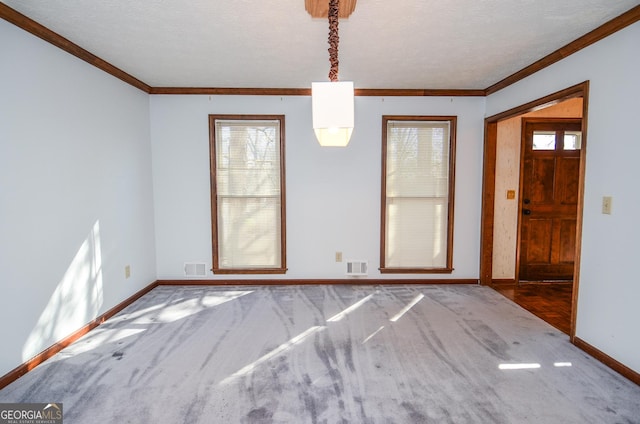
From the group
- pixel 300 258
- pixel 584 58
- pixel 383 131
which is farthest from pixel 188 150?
pixel 584 58

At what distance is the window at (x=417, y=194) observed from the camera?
4199mm

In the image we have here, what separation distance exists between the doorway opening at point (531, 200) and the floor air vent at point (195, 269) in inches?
144

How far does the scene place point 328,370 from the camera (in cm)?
233

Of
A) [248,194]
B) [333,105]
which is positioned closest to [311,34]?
[333,105]

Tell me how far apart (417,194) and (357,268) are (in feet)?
4.10

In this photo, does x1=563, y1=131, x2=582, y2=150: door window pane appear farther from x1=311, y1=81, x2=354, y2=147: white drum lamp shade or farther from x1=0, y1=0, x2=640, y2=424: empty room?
x1=311, y1=81, x2=354, y2=147: white drum lamp shade

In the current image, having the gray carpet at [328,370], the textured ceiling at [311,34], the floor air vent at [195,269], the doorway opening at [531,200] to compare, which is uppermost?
the textured ceiling at [311,34]

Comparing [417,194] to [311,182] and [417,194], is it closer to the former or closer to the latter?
[417,194]

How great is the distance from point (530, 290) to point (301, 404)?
356cm

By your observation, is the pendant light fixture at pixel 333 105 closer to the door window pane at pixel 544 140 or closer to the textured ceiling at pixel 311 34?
the textured ceiling at pixel 311 34

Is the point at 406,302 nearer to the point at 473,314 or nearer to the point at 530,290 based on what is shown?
the point at 473,314

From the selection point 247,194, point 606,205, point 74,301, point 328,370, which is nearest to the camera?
point 328,370

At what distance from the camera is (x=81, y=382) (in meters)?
2.21

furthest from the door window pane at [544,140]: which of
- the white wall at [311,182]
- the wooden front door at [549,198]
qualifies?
the white wall at [311,182]
